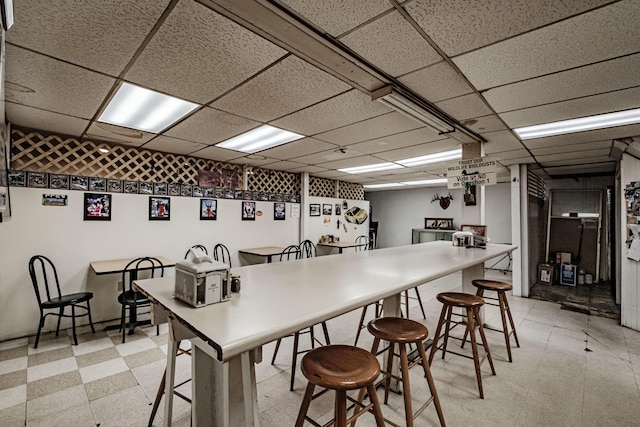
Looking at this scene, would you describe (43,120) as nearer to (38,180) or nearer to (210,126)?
(38,180)

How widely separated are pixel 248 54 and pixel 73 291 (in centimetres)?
369

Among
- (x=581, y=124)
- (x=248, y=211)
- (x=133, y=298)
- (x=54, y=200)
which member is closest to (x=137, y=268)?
(x=133, y=298)

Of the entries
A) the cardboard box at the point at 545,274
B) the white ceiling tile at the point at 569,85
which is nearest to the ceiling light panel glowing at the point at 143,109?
the white ceiling tile at the point at 569,85

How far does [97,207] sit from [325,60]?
3587mm

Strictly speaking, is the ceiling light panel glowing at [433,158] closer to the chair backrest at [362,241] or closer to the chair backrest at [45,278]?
the chair backrest at [362,241]

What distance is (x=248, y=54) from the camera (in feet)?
5.66

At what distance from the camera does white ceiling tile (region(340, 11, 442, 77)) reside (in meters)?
1.48

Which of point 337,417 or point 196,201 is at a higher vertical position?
point 196,201

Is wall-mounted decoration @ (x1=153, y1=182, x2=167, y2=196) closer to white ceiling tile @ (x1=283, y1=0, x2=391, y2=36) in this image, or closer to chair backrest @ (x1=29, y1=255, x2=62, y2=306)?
chair backrest @ (x1=29, y1=255, x2=62, y2=306)

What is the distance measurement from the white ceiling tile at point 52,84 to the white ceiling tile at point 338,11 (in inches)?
62.3

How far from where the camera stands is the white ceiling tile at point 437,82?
1.92 m

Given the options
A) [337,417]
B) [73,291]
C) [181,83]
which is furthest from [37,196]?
[337,417]

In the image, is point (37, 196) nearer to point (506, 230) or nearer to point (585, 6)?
point (585, 6)

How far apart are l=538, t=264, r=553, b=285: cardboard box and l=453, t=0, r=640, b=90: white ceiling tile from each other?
214 inches
